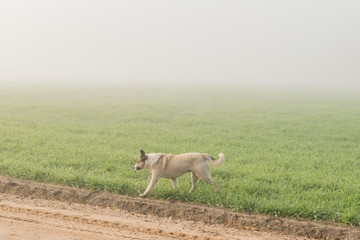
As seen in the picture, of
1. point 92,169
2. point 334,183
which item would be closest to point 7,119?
point 92,169

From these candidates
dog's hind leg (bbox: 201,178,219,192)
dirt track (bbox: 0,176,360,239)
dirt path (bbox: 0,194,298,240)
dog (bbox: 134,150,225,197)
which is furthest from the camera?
dog's hind leg (bbox: 201,178,219,192)

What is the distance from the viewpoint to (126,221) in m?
6.64

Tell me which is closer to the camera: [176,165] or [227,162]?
[176,165]

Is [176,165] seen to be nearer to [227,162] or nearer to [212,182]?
[212,182]

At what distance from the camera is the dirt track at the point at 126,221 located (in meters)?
5.99

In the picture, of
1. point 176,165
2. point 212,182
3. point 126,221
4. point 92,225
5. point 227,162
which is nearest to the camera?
point 92,225

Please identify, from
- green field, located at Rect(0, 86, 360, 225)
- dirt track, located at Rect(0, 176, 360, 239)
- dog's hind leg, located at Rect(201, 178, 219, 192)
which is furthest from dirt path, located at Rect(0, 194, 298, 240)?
dog's hind leg, located at Rect(201, 178, 219, 192)

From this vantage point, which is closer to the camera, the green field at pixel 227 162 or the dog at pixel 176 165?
the green field at pixel 227 162

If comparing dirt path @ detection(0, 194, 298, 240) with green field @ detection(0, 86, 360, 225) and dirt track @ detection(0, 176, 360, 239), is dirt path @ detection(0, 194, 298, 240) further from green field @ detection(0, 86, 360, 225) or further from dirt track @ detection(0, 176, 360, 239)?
green field @ detection(0, 86, 360, 225)

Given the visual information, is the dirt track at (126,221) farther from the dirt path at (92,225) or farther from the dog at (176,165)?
the dog at (176,165)

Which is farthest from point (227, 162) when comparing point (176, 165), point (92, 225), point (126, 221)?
point (92, 225)

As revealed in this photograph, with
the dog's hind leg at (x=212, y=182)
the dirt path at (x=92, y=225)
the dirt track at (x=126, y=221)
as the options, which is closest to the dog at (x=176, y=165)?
the dog's hind leg at (x=212, y=182)

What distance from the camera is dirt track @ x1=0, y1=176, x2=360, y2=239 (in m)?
5.99

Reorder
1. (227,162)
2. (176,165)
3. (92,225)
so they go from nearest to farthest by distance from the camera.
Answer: (92,225) < (176,165) < (227,162)
